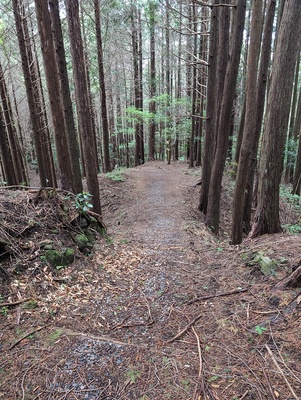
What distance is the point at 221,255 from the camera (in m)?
5.16

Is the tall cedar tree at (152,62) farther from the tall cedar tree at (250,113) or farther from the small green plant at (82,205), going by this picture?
the small green plant at (82,205)

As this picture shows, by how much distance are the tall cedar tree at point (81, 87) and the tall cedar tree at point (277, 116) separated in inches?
170

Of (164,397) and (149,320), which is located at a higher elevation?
(164,397)

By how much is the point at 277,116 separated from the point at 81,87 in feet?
15.1

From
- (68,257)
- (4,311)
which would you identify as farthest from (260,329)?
(68,257)

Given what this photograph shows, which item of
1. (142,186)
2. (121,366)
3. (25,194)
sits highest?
(25,194)

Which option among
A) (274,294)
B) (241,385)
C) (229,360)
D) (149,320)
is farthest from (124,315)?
(274,294)

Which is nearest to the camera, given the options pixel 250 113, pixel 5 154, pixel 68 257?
pixel 68 257

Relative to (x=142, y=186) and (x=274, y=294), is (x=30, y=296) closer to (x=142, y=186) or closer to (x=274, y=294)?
(x=274, y=294)

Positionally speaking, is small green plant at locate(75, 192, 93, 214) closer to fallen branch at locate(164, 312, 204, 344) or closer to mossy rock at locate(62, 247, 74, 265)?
mossy rock at locate(62, 247, 74, 265)

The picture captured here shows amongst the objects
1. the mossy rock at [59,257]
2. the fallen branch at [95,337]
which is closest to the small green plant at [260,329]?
the fallen branch at [95,337]

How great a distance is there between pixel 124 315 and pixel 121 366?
90cm

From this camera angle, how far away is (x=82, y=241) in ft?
15.6

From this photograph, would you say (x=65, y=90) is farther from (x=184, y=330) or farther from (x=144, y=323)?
(x=184, y=330)
